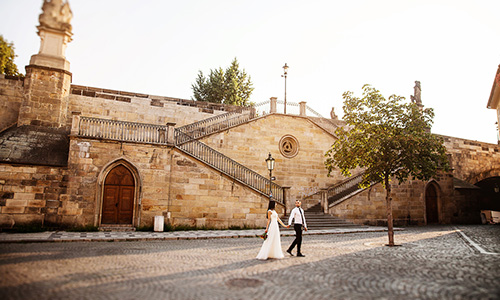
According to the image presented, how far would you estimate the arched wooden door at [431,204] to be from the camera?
Answer: 939 inches

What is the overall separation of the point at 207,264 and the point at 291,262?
226 cm

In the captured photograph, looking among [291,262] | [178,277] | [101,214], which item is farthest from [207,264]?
[101,214]

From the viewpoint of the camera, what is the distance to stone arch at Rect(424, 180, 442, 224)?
78.1 ft

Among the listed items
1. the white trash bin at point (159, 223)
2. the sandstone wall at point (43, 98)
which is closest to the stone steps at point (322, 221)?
the white trash bin at point (159, 223)

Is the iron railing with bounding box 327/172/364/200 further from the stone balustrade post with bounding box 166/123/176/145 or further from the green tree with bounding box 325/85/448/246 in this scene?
the stone balustrade post with bounding box 166/123/176/145

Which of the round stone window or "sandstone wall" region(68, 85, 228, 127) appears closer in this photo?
"sandstone wall" region(68, 85, 228, 127)

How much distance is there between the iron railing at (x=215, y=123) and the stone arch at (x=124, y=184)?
5979 millimetres

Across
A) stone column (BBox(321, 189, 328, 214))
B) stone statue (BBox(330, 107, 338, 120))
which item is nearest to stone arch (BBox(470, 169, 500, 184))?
stone statue (BBox(330, 107, 338, 120))

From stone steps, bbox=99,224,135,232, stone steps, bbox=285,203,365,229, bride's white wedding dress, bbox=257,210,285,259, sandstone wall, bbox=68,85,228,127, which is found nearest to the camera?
bride's white wedding dress, bbox=257,210,285,259

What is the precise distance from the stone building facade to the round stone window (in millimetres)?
105

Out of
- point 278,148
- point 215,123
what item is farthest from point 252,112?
point 278,148

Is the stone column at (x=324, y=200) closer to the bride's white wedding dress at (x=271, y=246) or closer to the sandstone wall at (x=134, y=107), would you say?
the sandstone wall at (x=134, y=107)

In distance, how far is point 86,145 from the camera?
52.8 feet

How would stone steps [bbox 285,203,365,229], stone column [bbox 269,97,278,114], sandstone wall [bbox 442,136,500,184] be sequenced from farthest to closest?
sandstone wall [bbox 442,136,500,184] → stone column [bbox 269,97,278,114] → stone steps [bbox 285,203,365,229]
